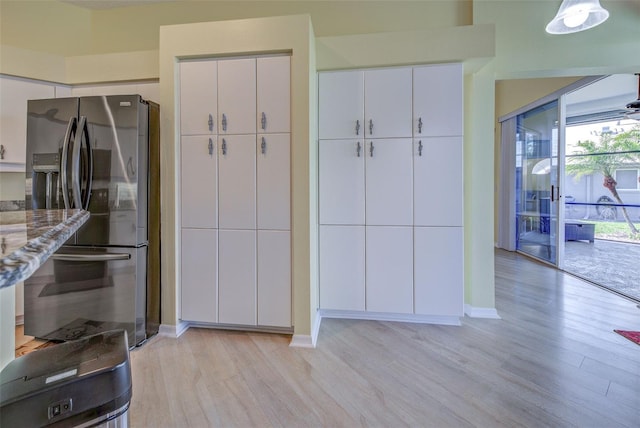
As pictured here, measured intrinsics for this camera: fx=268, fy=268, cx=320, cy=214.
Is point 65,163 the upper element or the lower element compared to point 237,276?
upper

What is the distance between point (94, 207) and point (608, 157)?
22.1ft

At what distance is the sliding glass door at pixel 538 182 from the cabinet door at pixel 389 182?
10.3ft

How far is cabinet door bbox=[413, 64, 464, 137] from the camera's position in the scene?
226 cm

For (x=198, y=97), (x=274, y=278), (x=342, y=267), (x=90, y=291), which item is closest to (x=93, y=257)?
(x=90, y=291)

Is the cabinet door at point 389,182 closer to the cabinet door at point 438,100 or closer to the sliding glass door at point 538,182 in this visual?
the cabinet door at point 438,100

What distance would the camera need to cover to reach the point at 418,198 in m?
2.33

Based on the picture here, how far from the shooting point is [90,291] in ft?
6.66

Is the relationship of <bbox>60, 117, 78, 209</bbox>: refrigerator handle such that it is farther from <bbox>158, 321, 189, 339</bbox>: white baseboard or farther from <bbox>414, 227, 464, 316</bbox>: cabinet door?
<bbox>414, 227, 464, 316</bbox>: cabinet door

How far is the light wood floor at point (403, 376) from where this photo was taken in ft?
4.65

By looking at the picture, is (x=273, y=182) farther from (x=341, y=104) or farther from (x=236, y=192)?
(x=341, y=104)

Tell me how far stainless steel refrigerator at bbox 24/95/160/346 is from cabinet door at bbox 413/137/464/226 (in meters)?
2.25

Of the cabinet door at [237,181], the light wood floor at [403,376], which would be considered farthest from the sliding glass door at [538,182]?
the cabinet door at [237,181]

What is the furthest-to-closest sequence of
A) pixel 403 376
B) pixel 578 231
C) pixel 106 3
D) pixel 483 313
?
pixel 578 231 < pixel 106 3 < pixel 483 313 < pixel 403 376

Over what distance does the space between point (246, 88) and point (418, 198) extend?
5.56 ft
